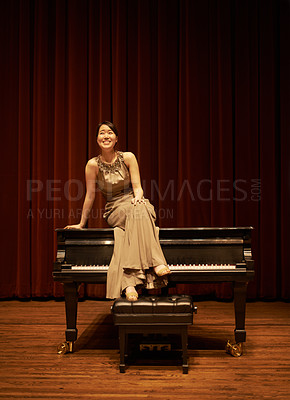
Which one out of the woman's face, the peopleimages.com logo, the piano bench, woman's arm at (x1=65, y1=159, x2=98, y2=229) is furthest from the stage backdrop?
the piano bench

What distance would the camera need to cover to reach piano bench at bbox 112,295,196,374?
2320 mm

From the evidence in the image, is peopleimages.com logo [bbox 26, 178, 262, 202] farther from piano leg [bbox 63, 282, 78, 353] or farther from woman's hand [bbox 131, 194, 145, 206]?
piano leg [bbox 63, 282, 78, 353]

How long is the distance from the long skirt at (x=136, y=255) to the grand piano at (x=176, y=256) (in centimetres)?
8

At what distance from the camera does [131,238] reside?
2.56m

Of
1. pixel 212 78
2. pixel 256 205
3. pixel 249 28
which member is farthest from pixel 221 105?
pixel 256 205

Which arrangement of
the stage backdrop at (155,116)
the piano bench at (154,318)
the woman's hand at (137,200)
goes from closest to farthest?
the piano bench at (154,318)
the woman's hand at (137,200)
the stage backdrop at (155,116)

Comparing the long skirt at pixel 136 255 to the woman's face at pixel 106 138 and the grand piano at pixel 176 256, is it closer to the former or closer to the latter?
the grand piano at pixel 176 256

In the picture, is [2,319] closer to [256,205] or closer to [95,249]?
[95,249]

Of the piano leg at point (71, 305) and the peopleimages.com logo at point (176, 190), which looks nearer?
the piano leg at point (71, 305)

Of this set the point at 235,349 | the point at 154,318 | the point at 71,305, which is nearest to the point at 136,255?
the point at 154,318

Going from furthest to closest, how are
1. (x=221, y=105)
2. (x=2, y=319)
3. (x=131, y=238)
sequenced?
(x=221, y=105) → (x=2, y=319) → (x=131, y=238)

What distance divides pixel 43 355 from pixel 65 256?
0.72 metres

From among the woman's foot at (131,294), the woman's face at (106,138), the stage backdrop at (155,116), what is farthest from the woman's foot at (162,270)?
the stage backdrop at (155,116)

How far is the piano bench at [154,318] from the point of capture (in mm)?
2320
